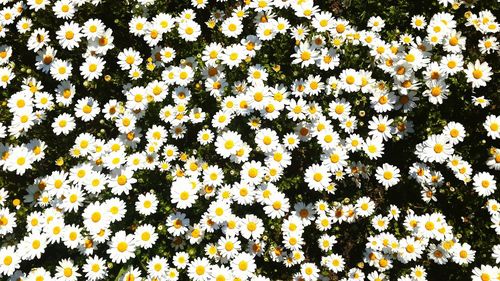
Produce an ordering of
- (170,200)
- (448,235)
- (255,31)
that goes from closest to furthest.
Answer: (448,235) → (170,200) → (255,31)

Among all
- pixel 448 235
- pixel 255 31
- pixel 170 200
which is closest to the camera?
pixel 448 235

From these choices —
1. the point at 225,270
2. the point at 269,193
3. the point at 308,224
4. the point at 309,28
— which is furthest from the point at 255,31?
the point at 225,270

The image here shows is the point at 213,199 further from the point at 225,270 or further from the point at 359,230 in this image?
the point at 359,230

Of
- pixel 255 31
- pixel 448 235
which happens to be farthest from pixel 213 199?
pixel 448 235

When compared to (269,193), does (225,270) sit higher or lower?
lower

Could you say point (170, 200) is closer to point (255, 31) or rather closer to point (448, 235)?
point (255, 31)

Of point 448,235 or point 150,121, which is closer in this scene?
point 448,235

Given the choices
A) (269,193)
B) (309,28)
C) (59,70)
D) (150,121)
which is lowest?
(269,193)
